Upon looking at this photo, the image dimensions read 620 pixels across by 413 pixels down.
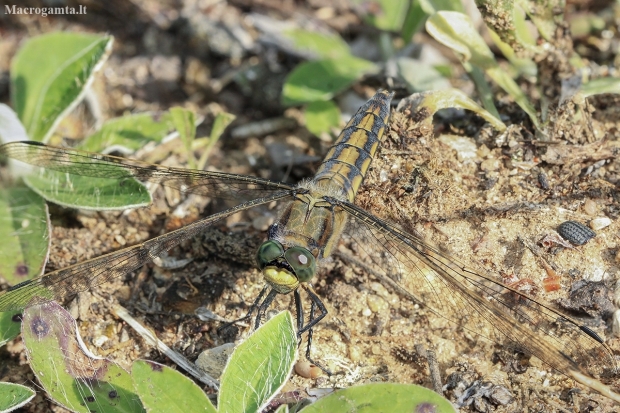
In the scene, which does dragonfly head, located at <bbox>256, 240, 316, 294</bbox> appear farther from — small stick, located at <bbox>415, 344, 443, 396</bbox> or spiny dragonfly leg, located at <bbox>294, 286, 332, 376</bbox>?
small stick, located at <bbox>415, 344, 443, 396</bbox>

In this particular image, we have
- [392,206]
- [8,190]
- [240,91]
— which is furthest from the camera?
[240,91]

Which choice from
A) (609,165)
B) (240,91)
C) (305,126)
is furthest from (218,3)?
(609,165)

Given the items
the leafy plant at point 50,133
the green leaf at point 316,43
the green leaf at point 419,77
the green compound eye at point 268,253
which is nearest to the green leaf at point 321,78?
the green leaf at point 316,43

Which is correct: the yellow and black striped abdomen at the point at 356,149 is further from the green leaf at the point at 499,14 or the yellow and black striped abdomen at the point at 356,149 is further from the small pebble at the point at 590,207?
the small pebble at the point at 590,207

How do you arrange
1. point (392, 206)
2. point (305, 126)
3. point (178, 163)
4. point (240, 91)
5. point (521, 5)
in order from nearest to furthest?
Result: point (392, 206) → point (521, 5) → point (178, 163) → point (305, 126) → point (240, 91)

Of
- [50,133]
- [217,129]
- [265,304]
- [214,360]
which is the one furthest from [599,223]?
[50,133]

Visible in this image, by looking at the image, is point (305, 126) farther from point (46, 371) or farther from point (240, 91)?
point (46, 371)

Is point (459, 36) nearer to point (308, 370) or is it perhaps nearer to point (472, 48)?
point (472, 48)
